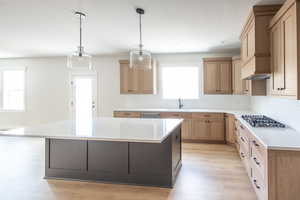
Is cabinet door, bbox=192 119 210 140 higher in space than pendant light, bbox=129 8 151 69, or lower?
lower

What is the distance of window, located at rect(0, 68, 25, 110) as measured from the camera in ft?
23.7

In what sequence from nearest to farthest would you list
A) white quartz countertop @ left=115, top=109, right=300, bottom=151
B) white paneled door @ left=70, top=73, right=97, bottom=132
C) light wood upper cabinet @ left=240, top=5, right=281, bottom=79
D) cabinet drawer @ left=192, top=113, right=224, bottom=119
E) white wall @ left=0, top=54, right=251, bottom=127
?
white quartz countertop @ left=115, top=109, right=300, bottom=151 → light wood upper cabinet @ left=240, top=5, right=281, bottom=79 → cabinet drawer @ left=192, top=113, right=224, bottom=119 → white wall @ left=0, top=54, right=251, bottom=127 → white paneled door @ left=70, top=73, right=97, bottom=132

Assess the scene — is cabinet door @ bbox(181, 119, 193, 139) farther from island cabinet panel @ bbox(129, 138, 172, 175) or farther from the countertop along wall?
island cabinet panel @ bbox(129, 138, 172, 175)

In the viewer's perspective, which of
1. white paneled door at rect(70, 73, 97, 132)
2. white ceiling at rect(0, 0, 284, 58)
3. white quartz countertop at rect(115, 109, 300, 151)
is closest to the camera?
white quartz countertop at rect(115, 109, 300, 151)

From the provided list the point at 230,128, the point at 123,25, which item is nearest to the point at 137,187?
the point at 123,25

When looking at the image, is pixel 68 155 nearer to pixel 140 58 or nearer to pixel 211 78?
pixel 140 58

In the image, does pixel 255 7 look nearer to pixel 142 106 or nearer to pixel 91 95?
pixel 142 106

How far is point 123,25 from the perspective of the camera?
402 cm

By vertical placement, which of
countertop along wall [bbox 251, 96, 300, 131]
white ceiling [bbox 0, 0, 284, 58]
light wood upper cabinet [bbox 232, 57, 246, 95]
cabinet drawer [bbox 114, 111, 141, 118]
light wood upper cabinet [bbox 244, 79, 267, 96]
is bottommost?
cabinet drawer [bbox 114, 111, 141, 118]

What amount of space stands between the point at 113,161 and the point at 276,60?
2542 millimetres

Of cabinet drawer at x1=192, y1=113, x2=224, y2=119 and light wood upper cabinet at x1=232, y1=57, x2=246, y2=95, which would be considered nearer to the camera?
light wood upper cabinet at x1=232, y1=57, x2=246, y2=95

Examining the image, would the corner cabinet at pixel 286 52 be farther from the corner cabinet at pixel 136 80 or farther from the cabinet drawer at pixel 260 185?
the corner cabinet at pixel 136 80

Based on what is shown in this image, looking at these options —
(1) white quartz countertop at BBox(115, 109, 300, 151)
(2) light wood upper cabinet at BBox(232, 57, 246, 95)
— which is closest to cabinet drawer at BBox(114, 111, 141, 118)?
(2) light wood upper cabinet at BBox(232, 57, 246, 95)

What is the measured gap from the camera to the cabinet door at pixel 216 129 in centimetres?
541
